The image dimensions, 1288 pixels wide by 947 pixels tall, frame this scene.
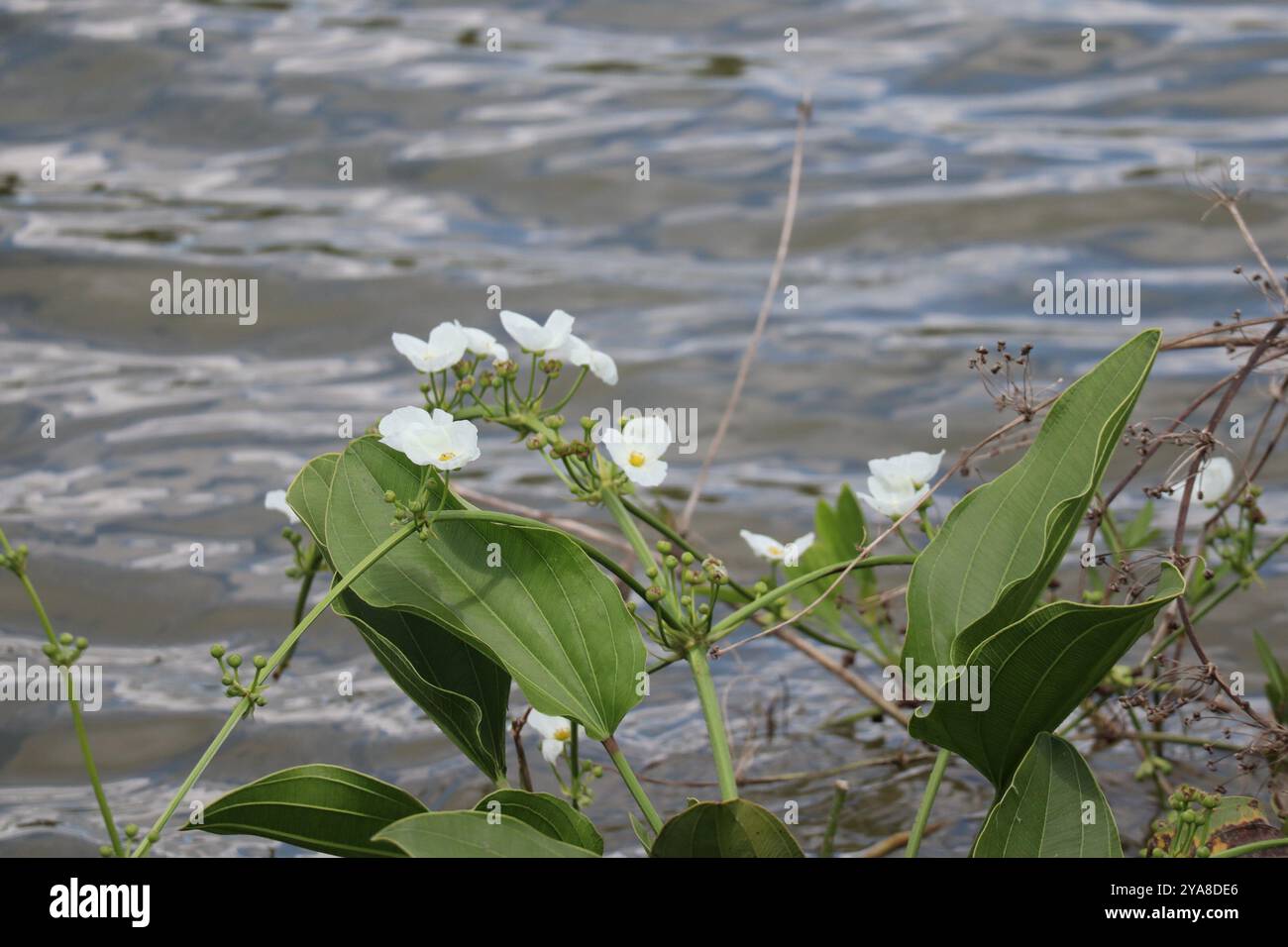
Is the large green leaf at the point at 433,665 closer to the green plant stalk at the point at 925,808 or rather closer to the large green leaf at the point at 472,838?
the large green leaf at the point at 472,838

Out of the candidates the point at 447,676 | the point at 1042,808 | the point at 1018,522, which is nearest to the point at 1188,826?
the point at 1042,808

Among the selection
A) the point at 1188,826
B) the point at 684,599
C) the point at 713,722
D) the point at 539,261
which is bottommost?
the point at 1188,826

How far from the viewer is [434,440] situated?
1.14 meters

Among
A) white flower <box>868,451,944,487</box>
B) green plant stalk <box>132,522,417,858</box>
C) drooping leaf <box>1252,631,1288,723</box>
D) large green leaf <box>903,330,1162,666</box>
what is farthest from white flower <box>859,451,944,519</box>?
drooping leaf <box>1252,631,1288,723</box>

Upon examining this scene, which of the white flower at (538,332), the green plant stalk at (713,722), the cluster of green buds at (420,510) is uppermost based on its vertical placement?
→ the white flower at (538,332)

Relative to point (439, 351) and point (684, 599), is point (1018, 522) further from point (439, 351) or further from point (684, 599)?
point (439, 351)

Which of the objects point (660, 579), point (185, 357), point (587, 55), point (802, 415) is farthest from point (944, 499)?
point (587, 55)

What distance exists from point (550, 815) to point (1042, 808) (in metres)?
0.41

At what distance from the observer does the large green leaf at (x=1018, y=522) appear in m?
1.16

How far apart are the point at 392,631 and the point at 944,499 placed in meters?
1.63

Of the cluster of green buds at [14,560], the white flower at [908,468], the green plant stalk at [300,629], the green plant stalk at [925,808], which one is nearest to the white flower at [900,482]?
the white flower at [908,468]

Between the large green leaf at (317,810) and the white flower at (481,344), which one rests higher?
the white flower at (481,344)

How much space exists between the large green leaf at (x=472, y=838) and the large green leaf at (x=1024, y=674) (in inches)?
13.0
